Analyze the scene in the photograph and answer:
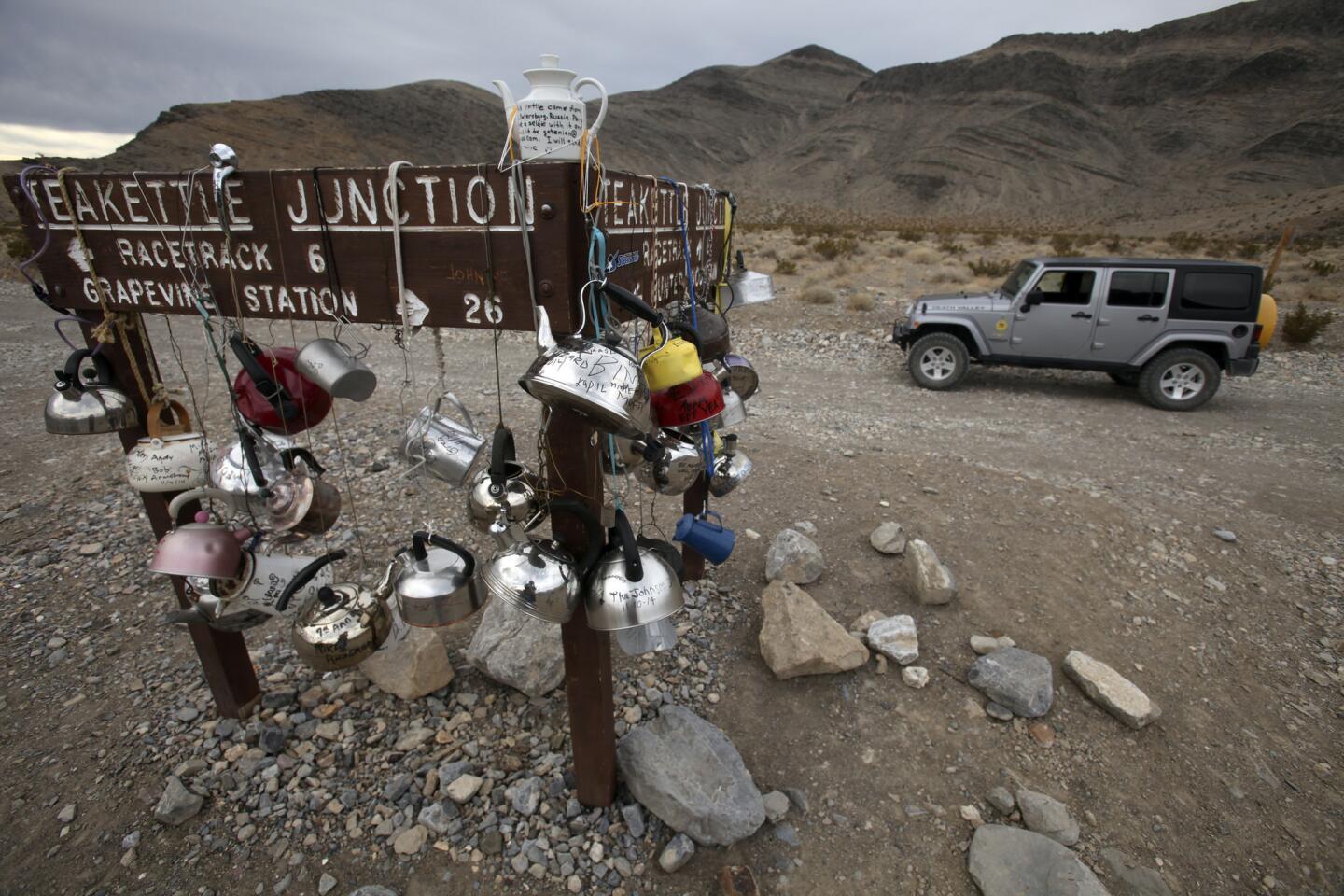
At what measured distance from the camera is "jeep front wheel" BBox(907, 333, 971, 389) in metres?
8.00

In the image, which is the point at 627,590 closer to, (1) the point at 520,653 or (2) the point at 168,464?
(1) the point at 520,653

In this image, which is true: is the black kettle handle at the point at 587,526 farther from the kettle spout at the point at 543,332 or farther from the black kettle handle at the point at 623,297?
the black kettle handle at the point at 623,297

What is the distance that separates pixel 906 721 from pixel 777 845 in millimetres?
877

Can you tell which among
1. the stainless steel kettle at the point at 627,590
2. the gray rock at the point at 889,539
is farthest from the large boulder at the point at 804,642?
the stainless steel kettle at the point at 627,590

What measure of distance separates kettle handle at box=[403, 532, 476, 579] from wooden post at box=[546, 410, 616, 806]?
0.27 metres

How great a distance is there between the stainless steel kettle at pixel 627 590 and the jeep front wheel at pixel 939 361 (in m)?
7.37

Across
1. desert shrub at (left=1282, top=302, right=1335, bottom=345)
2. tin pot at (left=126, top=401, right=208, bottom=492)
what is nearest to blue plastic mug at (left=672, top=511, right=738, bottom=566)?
tin pot at (left=126, top=401, right=208, bottom=492)

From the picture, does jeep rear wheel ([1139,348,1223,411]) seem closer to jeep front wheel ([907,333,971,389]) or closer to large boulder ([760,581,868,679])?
jeep front wheel ([907,333,971,389])

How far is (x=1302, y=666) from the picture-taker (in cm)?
321

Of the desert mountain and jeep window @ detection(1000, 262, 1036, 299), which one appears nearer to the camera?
jeep window @ detection(1000, 262, 1036, 299)

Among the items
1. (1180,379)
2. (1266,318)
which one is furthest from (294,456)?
(1266,318)

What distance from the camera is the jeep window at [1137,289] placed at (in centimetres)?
729

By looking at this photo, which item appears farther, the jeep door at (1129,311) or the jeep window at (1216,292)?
the jeep door at (1129,311)

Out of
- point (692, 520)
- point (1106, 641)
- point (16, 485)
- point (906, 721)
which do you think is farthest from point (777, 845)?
point (16, 485)
